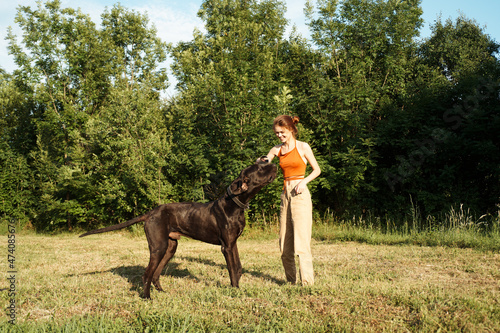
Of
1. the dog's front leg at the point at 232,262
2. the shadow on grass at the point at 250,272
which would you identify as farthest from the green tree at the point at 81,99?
the dog's front leg at the point at 232,262

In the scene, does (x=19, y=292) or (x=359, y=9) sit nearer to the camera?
(x=19, y=292)

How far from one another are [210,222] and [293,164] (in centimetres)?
128

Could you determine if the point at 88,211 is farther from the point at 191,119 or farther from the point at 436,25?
the point at 436,25

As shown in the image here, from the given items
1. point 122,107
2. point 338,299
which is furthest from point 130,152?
point 338,299

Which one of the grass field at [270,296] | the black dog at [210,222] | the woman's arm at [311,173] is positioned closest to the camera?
the grass field at [270,296]

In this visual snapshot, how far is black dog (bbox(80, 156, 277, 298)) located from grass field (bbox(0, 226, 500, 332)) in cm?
39

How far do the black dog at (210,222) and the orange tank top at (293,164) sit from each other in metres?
0.19

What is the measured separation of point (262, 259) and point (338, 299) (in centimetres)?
313

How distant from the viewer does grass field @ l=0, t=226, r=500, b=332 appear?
10.2 feet

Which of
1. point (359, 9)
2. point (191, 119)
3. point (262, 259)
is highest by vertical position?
point (359, 9)

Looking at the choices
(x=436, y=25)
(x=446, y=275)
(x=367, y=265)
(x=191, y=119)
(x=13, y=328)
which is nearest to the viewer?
(x=13, y=328)

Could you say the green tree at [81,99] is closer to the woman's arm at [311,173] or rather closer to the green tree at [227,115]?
the green tree at [227,115]

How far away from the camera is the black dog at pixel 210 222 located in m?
4.21

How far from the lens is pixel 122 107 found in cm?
1182
